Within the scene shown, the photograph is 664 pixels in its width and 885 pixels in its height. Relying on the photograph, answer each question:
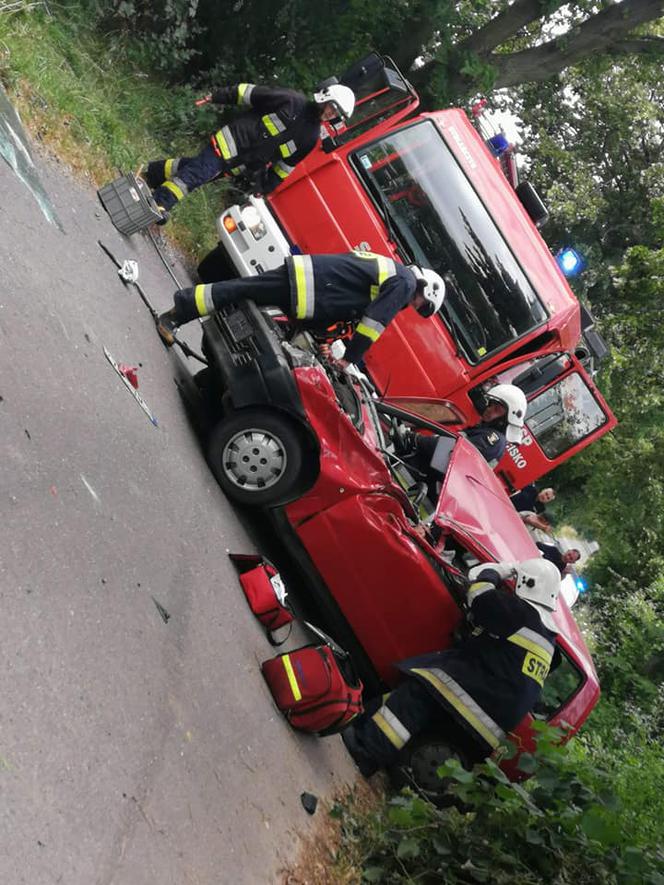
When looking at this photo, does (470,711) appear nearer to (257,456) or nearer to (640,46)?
(257,456)

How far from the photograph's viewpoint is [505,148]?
10.9m

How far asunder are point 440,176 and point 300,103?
1340mm

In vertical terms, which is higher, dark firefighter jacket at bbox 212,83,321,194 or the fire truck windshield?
dark firefighter jacket at bbox 212,83,321,194

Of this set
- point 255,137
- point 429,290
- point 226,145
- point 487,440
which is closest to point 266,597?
point 429,290

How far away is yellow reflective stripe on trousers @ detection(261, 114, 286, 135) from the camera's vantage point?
27.6ft

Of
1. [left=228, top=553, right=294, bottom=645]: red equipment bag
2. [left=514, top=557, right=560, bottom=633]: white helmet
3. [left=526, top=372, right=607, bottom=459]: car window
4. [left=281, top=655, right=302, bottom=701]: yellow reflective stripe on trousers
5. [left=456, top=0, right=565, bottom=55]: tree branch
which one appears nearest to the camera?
[left=281, top=655, right=302, bottom=701]: yellow reflective stripe on trousers

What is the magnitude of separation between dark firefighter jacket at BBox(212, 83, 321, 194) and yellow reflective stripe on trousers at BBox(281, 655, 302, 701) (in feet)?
15.7

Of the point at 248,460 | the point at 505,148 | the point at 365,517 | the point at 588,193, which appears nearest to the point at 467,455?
the point at 365,517

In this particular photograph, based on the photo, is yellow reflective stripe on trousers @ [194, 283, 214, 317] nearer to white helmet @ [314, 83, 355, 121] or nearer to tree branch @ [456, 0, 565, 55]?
white helmet @ [314, 83, 355, 121]

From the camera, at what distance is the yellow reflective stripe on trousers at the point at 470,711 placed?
18.7ft

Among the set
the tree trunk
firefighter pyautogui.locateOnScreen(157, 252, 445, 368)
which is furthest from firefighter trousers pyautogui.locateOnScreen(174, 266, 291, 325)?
the tree trunk

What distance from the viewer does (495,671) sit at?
5719mm

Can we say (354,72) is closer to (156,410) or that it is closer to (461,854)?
(156,410)

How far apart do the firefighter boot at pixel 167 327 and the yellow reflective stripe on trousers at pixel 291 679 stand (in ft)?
8.49
